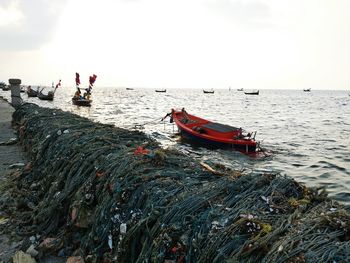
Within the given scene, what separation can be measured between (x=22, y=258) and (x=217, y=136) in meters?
13.2

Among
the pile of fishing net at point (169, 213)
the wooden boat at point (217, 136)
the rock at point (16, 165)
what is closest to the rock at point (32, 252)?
the pile of fishing net at point (169, 213)

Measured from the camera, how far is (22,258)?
3846 mm

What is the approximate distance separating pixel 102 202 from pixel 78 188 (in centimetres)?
104

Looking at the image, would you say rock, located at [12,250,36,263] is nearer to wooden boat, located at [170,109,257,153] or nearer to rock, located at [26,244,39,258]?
rock, located at [26,244,39,258]

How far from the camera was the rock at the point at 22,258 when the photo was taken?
12.5 ft

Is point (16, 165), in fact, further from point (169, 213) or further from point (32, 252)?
point (169, 213)

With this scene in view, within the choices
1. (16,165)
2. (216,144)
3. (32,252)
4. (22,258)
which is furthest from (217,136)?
(22,258)

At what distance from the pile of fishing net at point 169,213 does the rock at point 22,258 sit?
0.89 ft

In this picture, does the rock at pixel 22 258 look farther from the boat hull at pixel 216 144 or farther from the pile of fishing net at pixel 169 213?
the boat hull at pixel 216 144

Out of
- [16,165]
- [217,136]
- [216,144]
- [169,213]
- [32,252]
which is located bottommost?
[216,144]

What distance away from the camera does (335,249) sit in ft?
7.52

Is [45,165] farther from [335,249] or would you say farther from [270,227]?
[335,249]

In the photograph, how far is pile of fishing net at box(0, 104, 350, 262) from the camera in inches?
100

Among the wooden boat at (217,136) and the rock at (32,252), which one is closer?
the rock at (32,252)
